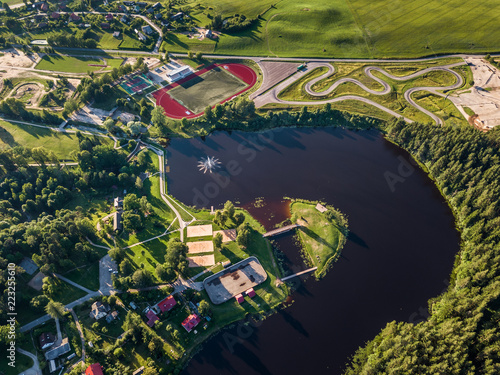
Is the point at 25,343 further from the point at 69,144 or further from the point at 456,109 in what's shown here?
the point at 456,109

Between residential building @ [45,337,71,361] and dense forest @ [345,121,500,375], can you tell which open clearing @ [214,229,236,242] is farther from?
residential building @ [45,337,71,361]

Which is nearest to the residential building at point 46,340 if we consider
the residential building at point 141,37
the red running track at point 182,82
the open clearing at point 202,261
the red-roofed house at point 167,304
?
the red-roofed house at point 167,304

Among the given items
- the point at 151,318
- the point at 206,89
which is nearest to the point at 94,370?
the point at 151,318

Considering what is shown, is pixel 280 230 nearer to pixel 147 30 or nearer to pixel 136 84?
pixel 136 84

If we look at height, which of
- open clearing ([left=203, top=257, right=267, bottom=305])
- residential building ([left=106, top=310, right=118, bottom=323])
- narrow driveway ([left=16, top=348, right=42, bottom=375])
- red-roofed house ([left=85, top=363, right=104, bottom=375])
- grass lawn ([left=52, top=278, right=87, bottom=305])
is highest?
open clearing ([left=203, top=257, right=267, bottom=305])

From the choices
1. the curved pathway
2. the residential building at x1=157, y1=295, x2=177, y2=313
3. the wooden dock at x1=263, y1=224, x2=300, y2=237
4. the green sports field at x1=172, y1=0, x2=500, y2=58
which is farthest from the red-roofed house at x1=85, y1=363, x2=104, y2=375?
the green sports field at x1=172, y1=0, x2=500, y2=58

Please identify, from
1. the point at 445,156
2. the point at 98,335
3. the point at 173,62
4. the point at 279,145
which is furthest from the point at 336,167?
the point at 173,62
